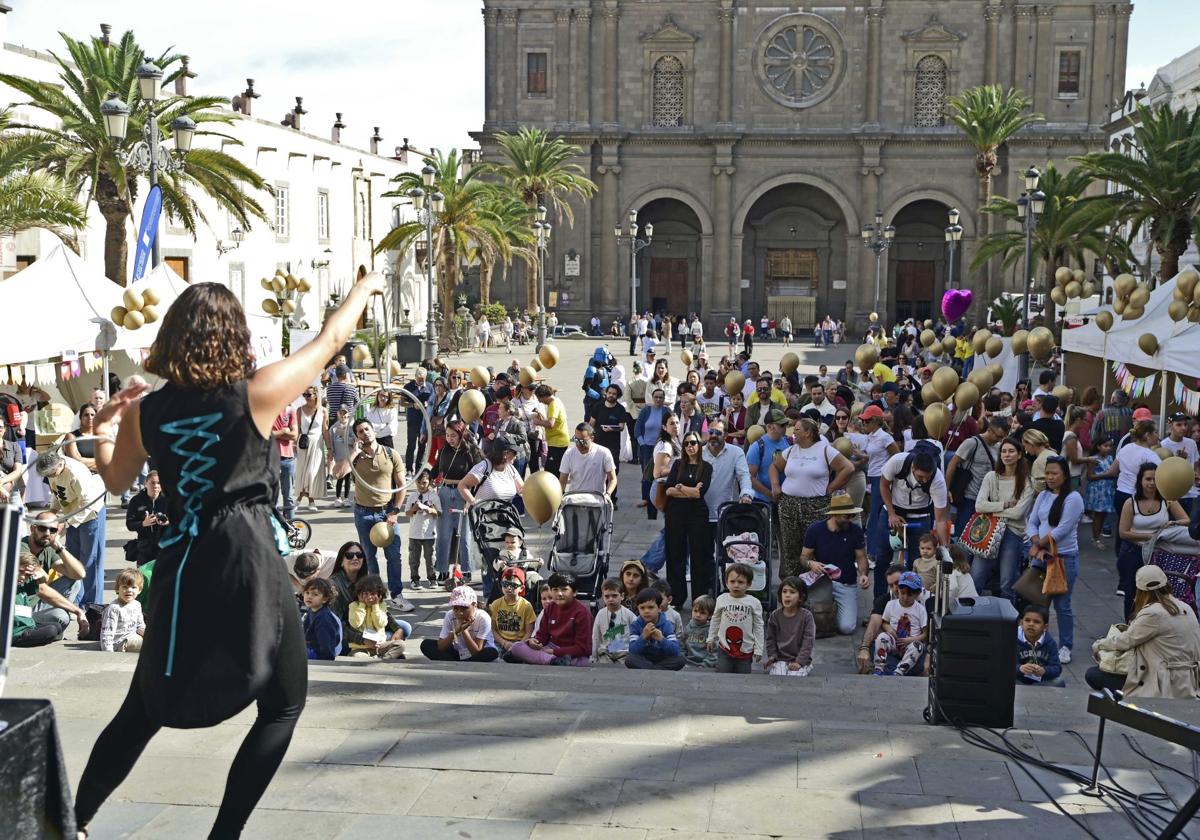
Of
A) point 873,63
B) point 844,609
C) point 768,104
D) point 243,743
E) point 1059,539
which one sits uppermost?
point 873,63

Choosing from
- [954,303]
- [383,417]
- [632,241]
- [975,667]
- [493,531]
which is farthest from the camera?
[632,241]

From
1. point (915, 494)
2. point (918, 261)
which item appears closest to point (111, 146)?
point (915, 494)

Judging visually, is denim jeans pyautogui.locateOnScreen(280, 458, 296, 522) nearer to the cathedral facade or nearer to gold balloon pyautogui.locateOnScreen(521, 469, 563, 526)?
gold balloon pyautogui.locateOnScreen(521, 469, 563, 526)

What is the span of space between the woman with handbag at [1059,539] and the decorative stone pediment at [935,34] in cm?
5337

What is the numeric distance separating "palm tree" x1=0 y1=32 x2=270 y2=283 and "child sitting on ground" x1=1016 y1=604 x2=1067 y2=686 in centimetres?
1832

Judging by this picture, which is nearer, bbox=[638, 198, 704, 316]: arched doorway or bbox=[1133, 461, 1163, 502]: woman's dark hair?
bbox=[1133, 461, 1163, 502]: woman's dark hair

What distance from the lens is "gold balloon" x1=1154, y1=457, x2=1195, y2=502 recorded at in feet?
33.0

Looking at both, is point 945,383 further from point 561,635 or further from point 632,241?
point 632,241

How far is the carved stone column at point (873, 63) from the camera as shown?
5897 centimetres

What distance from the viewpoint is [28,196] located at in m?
21.8

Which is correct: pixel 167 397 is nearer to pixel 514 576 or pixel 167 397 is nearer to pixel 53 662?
pixel 53 662

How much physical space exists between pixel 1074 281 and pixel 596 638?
48.2 feet

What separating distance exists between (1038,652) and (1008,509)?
176cm

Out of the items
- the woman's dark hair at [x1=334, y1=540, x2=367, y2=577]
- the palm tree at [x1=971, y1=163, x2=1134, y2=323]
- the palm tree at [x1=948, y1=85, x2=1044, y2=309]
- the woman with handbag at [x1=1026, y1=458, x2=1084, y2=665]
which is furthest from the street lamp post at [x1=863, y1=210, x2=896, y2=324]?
the woman's dark hair at [x1=334, y1=540, x2=367, y2=577]
